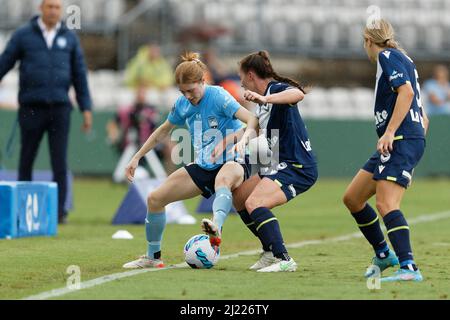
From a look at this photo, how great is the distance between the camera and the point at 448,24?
27.8m

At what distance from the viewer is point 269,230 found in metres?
8.76

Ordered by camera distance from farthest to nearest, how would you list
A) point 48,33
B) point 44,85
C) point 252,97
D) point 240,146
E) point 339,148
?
point 339,148 → point 48,33 → point 44,85 → point 240,146 → point 252,97

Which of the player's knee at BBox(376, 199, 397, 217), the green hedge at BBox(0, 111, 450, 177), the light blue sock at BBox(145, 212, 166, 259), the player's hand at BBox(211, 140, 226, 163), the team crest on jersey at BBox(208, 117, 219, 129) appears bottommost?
the green hedge at BBox(0, 111, 450, 177)

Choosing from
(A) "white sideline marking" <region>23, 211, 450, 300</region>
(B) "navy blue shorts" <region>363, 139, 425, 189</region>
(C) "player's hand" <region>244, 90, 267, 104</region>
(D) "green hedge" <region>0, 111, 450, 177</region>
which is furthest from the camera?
(D) "green hedge" <region>0, 111, 450, 177</region>

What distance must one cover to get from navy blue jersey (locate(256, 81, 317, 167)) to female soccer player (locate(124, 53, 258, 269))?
0.14 m

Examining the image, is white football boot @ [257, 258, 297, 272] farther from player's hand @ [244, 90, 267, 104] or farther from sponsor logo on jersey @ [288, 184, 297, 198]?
player's hand @ [244, 90, 267, 104]

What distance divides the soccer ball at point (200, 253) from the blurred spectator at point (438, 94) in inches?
659

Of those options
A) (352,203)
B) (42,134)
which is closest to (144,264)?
(352,203)

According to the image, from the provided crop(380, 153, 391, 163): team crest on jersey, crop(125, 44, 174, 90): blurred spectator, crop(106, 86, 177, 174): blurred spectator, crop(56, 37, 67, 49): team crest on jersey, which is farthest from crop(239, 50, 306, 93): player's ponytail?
crop(125, 44, 174, 90): blurred spectator

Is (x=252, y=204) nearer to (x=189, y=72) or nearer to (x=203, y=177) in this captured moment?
(x=203, y=177)

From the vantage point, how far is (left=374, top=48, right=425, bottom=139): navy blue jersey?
8.01 metres

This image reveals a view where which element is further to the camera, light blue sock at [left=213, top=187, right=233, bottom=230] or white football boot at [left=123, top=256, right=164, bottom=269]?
white football boot at [left=123, top=256, right=164, bottom=269]

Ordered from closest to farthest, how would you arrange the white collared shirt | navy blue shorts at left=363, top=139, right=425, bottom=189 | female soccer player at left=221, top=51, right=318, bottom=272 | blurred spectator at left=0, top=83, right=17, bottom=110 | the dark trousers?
navy blue shorts at left=363, top=139, right=425, bottom=189
female soccer player at left=221, top=51, right=318, bottom=272
the dark trousers
the white collared shirt
blurred spectator at left=0, top=83, right=17, bottom=110

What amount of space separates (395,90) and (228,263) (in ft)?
7.76
